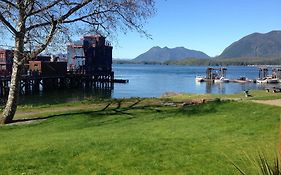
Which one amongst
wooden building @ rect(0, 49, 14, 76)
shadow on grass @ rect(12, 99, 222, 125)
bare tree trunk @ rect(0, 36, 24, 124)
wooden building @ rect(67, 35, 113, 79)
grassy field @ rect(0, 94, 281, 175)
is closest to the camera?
grassy field @ rect(0, 94, 281, 175)

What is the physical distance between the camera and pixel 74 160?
9.23m

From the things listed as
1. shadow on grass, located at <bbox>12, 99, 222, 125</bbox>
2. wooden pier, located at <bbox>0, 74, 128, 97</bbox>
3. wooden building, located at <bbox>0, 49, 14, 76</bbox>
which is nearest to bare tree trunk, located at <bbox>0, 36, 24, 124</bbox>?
shadow on grass, located at <bbox>12, 99, 222, 125</bbox>

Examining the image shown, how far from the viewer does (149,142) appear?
11.0 meters

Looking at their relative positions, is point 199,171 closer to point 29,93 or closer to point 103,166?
point 103,166

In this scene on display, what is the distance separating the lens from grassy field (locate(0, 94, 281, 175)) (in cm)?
855

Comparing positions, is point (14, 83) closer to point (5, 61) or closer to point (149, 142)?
point (149, 142)

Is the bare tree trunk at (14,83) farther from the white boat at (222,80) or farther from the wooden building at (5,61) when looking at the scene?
the white boat at (222,80)

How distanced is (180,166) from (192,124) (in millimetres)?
6026

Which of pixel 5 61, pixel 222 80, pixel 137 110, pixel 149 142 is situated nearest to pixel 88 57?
pixel 5 61

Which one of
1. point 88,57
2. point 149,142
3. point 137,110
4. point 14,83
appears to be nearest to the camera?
point 149,142

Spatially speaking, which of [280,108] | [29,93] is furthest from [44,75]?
[280,108]

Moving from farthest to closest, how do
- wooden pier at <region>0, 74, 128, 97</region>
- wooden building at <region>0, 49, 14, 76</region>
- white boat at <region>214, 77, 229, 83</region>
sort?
white boat at <region>214, 77, 229, 83</region> → wooden building at <region>0, 49, 14, 76</region> → wooden pier at <region>0, 74, 128, 97</region>

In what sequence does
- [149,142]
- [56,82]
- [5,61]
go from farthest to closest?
[56,82], [5,61], [149,142]

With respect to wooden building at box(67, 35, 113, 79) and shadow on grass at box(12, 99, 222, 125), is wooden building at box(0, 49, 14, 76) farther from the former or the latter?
shadow on grass at box(12, 99, 222, 125)
